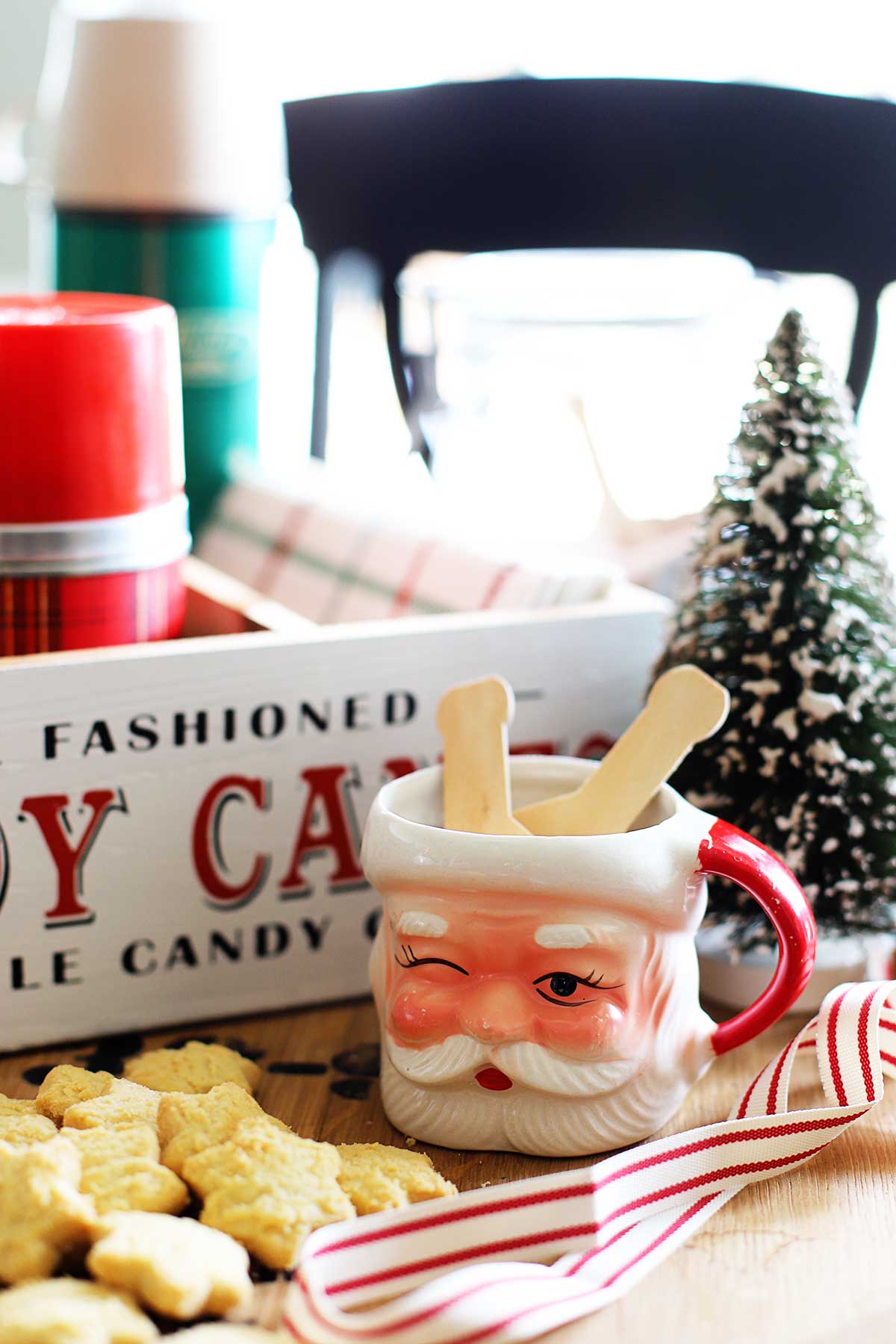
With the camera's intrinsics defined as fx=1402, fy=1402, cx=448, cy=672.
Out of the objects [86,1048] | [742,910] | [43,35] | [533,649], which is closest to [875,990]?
[742,910]

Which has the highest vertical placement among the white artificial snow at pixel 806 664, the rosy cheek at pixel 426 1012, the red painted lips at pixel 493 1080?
the white artificial snow at pixel 806 664

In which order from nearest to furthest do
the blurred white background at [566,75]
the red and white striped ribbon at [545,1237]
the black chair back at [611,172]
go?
the red and white striped ribbon at [545,1237] → the black chair back at [611,172] → the blurred white background at [566,75]

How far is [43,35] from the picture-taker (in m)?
1.21

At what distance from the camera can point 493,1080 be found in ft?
1.50

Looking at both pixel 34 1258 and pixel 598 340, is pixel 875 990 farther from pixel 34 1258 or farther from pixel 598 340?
pixel 598 340

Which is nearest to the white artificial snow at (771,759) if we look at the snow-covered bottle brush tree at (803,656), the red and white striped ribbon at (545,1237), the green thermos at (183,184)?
the snow-covered bottle brush tree at (803,656)

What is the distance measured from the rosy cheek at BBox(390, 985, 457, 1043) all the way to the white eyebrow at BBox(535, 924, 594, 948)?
38 millimetres

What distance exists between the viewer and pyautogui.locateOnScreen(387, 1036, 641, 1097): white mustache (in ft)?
1.47

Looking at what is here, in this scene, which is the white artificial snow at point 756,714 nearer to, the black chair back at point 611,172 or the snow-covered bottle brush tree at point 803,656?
the snow-covered bottle brush tree at point 803,656

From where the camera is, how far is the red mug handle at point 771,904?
46 centimetres

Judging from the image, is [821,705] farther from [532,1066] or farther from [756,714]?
[532,1066]

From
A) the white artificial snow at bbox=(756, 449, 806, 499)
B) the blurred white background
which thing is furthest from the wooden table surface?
the blurred white background

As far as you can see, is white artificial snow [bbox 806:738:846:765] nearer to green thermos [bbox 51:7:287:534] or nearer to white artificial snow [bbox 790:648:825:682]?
white artificial snow [bbox 790:648:825:682]

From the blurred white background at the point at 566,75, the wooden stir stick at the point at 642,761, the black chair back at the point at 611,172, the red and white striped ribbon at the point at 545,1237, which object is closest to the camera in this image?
the red and white striped ribbon at the point at 545,1237
